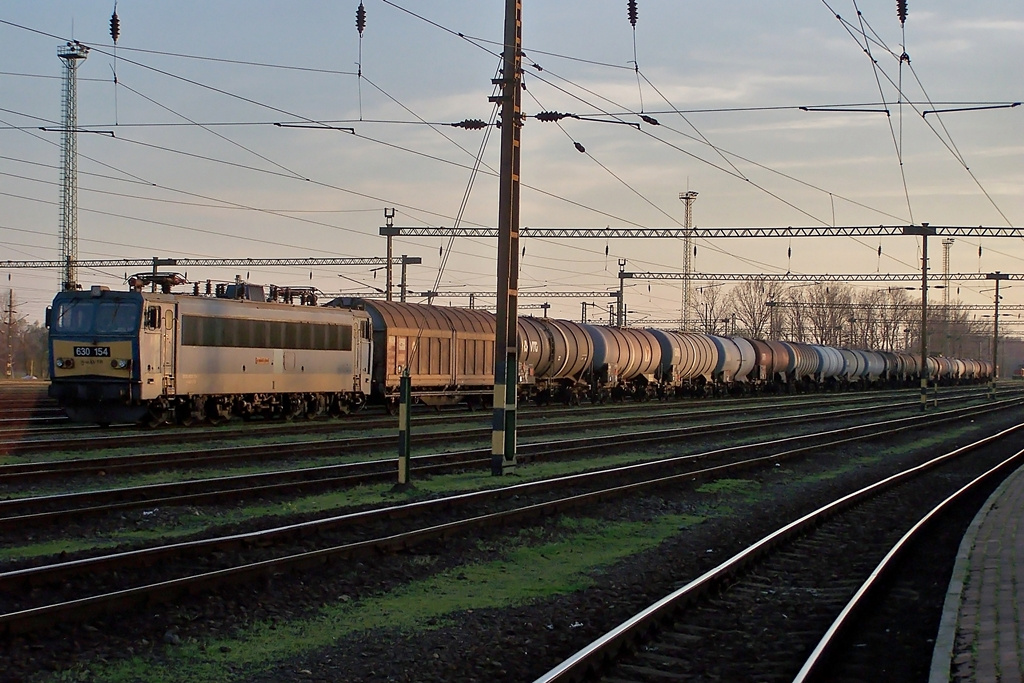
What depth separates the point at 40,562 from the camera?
372 inches

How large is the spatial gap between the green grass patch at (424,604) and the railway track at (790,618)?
132 cm

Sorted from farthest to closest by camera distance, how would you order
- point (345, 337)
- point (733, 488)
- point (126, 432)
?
point (345, 337), point (126, 432), point (733, 488)

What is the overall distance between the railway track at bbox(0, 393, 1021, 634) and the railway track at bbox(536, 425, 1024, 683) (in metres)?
3.01

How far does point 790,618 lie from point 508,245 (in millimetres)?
Answer: 9983

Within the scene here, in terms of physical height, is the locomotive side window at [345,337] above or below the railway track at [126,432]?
above

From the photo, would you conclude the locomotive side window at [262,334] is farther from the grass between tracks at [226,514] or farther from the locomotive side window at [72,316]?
the grass between tracks at [226,514]

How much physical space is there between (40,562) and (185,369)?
1575cm

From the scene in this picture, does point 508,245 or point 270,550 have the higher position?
point 508,245

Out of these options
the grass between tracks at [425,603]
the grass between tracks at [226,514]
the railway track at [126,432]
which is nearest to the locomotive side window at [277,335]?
the railway track at [126,432]

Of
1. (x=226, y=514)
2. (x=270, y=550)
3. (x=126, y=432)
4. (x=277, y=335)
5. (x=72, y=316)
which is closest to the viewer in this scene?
(x=270, y=550)

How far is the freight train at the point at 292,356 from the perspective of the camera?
78.1ft

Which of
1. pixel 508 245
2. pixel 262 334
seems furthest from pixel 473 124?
pixel 262 334

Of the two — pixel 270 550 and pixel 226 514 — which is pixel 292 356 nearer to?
pixel 226 514

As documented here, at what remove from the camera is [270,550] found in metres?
10.5
